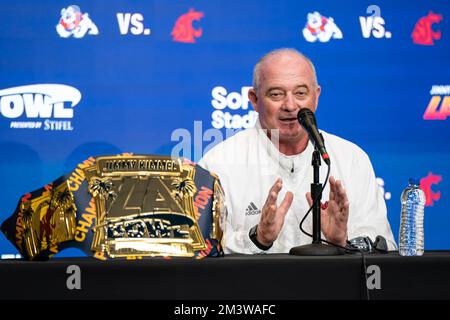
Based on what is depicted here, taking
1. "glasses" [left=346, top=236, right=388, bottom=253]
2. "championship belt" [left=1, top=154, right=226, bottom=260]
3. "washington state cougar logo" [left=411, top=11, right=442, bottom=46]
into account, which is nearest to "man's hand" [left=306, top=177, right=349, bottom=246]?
"glasses" [left=346, top=236, right=388, bottom=253]

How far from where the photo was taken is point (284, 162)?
3.35 metres

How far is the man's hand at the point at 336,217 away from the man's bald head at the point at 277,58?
3.61ft

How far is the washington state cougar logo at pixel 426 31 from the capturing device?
364 centimetres

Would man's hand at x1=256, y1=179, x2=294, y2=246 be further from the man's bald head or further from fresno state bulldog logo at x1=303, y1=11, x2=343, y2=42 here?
fresno state bulldog logo at x1=303, y1=11, x2=343, y2=42

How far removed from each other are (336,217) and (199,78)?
5.04ft

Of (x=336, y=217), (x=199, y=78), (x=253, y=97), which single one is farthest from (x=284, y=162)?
(x=336, y=217)

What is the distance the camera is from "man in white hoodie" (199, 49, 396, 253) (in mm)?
3074

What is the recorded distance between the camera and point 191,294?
73.6 inches

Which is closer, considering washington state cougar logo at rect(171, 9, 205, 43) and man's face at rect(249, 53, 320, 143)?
man's face at rect(249, 53, 320, 143)

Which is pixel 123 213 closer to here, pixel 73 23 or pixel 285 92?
pixel 285 92

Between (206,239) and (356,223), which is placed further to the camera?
(356,223)
